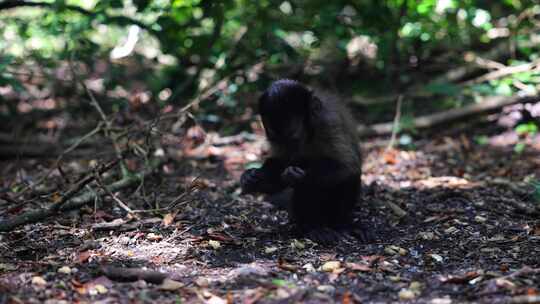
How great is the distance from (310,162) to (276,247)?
0.72 m

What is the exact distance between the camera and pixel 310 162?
4582mm

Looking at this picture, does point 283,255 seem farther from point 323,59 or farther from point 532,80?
point 323,59

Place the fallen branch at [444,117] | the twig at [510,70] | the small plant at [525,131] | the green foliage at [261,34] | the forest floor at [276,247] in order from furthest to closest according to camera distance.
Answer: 1. the fallen branch at [444,117]
2. the small plant at [525,131]
3. the twig at [510,70]
4. the green foliage at [261,34]
5. the forest floor at [276,247]

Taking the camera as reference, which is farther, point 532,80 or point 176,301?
point 532,80

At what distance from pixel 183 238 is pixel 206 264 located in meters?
0.51

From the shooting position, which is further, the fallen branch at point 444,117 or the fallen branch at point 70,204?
the fallen branch at point 444,117

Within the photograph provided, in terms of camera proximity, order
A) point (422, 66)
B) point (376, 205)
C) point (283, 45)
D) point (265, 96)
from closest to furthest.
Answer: point (265, 96), point (376, 205), point (283, 45), point (422, 66)

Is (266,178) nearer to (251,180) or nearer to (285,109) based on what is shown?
(251,180)

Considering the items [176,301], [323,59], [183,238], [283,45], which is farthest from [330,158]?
[323,59]

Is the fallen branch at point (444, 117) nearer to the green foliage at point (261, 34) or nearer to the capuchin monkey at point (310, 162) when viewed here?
the green foliage at point (261, 34)

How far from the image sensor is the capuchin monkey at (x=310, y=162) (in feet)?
13.9

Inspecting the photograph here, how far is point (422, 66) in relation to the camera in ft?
27.2

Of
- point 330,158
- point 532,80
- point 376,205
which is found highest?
point 532,80

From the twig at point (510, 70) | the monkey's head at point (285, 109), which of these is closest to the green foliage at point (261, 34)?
the twig at point (510, 70)
